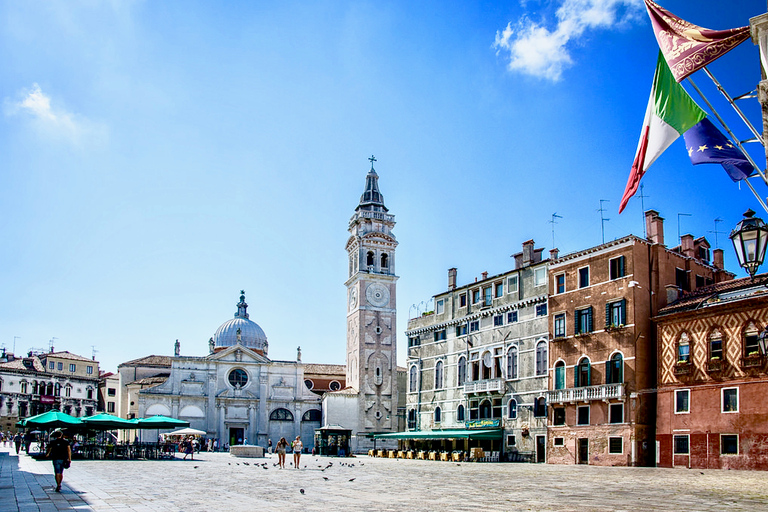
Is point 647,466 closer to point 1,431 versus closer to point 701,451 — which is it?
point 701,451

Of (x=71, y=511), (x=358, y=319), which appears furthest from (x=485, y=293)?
(x=71, y=511)

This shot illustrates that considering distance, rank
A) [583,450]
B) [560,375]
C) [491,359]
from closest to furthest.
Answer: [583,450] < [560,375] < [491,359]

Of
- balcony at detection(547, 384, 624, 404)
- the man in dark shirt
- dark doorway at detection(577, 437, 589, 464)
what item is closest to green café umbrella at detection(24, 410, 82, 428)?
the man in dark shirt

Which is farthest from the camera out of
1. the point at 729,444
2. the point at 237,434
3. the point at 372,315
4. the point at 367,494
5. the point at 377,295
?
the point at 377,295

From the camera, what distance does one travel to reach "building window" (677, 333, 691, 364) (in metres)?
34.9

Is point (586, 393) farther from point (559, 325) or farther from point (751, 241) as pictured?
point (751, 241)

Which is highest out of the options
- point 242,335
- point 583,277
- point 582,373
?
point 583,277

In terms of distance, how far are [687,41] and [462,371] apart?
38638 millimetres

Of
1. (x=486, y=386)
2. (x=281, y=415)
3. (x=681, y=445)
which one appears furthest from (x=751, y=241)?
(x=281, y=415)

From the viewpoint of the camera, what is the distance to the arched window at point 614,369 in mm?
37719

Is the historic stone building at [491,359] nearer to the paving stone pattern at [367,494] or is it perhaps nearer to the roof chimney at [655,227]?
the roof chimney at [655,227]

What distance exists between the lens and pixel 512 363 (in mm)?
45625

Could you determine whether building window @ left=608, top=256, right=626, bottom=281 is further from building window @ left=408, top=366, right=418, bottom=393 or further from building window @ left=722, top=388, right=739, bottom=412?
building window @ left=408, top=366, right=418, bottom=393

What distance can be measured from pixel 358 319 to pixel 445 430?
1969 centimetres
